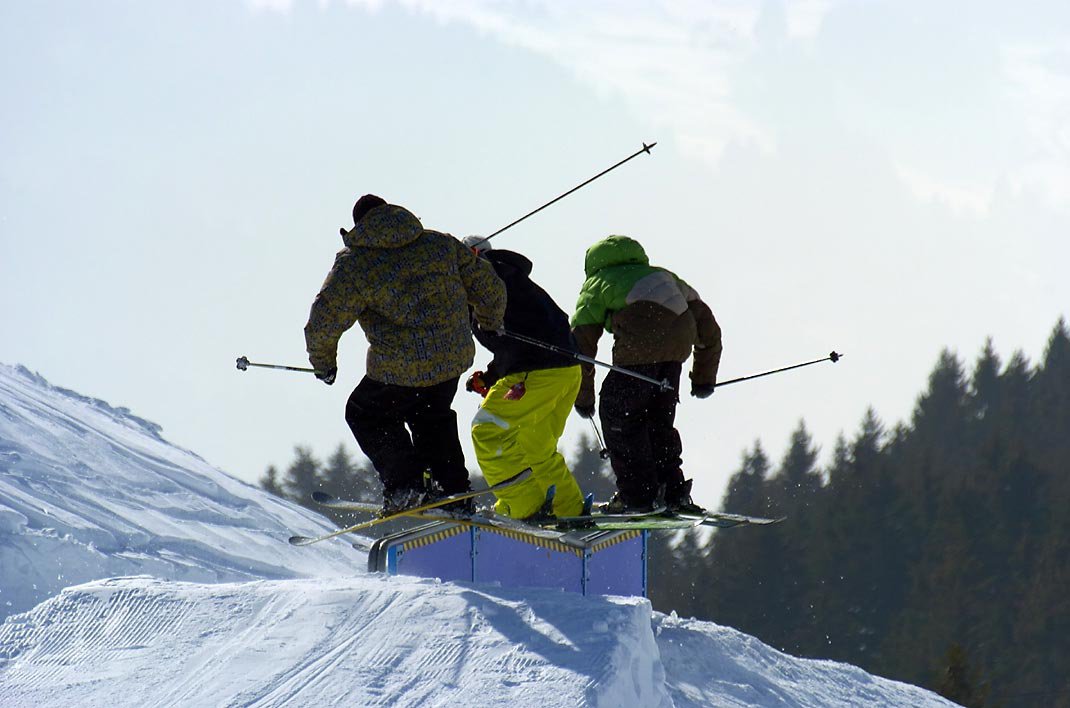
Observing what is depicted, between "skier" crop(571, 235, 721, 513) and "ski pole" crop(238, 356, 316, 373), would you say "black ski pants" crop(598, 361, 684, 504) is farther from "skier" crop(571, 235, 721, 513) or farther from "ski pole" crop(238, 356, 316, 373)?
"ski pole" crop(238, 356, 316, 373)

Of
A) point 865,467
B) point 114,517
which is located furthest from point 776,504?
point 114,517

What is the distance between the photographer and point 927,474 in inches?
1426

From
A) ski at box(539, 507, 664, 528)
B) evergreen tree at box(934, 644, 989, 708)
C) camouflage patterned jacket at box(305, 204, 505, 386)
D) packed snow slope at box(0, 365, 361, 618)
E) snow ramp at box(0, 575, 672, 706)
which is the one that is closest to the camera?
snow ramp at box(0, 575, 672, 706)

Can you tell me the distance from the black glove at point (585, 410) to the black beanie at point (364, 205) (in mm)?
1940

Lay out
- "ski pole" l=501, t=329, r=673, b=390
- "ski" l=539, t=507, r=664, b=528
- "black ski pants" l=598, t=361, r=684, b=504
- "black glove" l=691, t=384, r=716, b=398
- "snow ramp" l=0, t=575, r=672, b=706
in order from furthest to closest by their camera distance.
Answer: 1. "black glove" l=691, t=384, r=716, b=398
2. "black ski pants" l=598, t=361, r=684, b=504
3. "ski" l=539, t=507, r=664, b=528
4. "ski pole" l=501, t=329, r=673, b=390
5. "snow ramp" l=0, t=575, r=672, b=706

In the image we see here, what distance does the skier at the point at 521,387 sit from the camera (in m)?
7.49

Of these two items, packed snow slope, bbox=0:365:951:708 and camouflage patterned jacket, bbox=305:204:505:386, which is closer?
packed snow slope, bbox=0:365:951:708

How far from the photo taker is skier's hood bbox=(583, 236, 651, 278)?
8.20m

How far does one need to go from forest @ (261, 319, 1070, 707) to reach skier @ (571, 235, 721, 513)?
2164 centimetres

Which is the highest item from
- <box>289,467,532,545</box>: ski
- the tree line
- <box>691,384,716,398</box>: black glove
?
the tree line

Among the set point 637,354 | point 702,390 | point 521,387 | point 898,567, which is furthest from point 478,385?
point 898,567

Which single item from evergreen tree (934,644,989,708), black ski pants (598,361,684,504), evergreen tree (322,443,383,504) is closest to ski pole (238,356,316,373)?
black ski pants (598,361,684,504)

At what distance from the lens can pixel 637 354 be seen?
319 inches

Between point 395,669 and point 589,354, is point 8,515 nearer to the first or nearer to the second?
point 589,354
